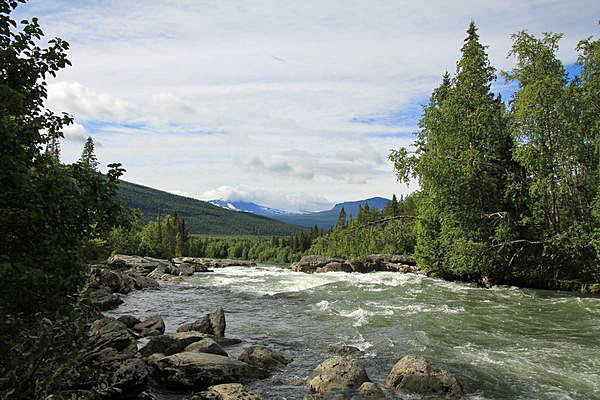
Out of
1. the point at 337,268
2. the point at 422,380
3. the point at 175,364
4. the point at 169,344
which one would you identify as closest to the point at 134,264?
the point at 337,268

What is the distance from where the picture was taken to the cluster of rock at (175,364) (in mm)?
10719

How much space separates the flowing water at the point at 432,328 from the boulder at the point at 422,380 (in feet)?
1.33

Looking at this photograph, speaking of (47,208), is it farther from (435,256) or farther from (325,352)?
(435,256)

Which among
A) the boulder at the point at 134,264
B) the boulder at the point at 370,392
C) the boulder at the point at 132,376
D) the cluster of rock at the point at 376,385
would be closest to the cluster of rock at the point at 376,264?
the boulder at the point at 134,264

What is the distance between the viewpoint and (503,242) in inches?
1129

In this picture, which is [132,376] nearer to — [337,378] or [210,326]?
[337,378]

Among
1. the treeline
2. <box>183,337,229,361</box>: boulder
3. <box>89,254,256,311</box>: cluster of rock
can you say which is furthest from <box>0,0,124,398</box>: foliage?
the treeline

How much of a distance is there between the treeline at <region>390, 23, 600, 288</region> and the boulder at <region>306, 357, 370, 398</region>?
18752 mm

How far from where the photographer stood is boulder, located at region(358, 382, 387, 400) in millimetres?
11031

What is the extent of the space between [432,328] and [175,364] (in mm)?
11190

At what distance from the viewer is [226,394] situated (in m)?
10.3

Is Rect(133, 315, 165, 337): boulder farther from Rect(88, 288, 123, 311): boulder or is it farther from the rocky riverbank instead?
Rect(88, 288, 123, 311): boulder

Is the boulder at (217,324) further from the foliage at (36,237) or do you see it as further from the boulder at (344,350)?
the foliage at (36,237)

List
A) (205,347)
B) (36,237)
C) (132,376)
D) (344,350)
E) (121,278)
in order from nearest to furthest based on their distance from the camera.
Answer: (36,237)
(132,376)
(205,347)
(344,350)
(121,278)
